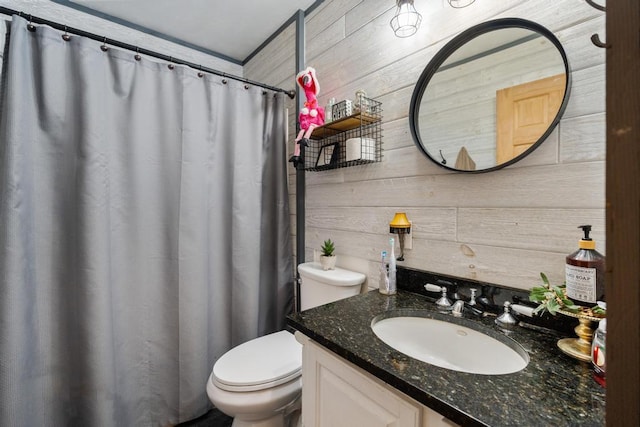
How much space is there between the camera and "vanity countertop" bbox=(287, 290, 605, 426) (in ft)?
1.63

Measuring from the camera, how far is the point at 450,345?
0.91 meters

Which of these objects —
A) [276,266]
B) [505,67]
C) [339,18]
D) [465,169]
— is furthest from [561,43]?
[276,266]

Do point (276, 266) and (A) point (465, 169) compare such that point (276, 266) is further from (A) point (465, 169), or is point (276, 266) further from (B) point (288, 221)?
(A) point (465, 169)

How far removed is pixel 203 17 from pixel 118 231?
4.74 ft

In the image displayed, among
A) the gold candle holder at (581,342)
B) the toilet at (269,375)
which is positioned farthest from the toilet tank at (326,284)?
the gold candle holder at (581,342)

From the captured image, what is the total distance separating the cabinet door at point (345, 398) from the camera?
633 millimetres

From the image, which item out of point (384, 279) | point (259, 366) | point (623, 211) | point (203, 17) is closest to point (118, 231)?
point (259, 366)

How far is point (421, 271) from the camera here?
3.73 ft

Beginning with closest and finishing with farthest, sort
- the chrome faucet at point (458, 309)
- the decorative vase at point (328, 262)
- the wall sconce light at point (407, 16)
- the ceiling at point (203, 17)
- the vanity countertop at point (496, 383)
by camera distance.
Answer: the vanity countertop at point (496, 383) < the chrome faucet at point (458, 309) < the wall sconce light at point (407, 16) < the decorative vase at point (328, 262) < the ceiling at point (203, 17)

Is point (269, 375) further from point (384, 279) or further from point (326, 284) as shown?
point (384, 279)

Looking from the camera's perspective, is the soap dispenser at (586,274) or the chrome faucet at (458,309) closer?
the soap dispenser at (586,274)

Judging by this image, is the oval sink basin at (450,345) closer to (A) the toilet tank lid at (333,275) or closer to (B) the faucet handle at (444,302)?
(B) the faucet handle at (444,302)

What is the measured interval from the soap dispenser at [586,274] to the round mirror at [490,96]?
0.32 m

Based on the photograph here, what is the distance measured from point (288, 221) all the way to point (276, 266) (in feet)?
1.00
